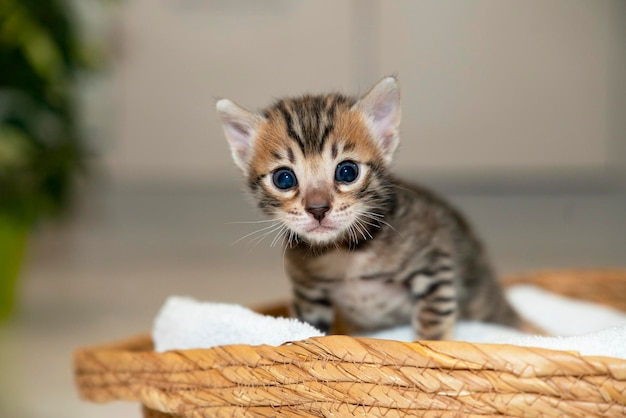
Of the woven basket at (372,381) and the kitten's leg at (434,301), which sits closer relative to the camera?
the woven basket at (372,381)

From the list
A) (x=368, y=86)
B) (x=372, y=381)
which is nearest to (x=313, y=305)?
(x=372, y=381)

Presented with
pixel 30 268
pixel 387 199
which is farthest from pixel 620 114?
pixel 30 268

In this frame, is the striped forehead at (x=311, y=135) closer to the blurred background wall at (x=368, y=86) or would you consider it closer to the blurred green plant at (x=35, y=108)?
the blurred green plant at (x=35, y=108)

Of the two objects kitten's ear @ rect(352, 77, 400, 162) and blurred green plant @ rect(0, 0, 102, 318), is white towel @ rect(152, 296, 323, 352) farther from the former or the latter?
blurred green plant @ rect(0, 0, 102, 318)

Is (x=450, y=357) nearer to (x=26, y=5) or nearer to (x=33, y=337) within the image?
(x=33, y=337)

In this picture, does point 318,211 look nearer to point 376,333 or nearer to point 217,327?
point 217,327

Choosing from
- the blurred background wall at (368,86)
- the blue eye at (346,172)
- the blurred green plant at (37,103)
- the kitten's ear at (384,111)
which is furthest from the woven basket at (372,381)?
the blurred background wall at (368,86)

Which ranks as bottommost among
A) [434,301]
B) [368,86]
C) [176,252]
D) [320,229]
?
[176,252]
